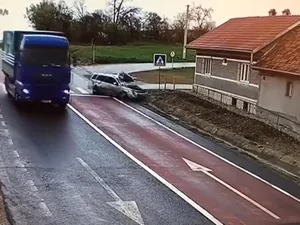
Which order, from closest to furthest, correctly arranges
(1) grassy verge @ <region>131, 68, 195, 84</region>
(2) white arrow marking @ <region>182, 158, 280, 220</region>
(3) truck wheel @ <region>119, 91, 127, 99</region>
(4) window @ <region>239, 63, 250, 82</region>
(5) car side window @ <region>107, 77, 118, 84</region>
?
(2) white arrow marking @ <region>182, 158, 280, 220</region>
(4) window @ <region>239, 63, 250, 82</region>
(3) truck wheel @ <region>119, 91, 127, 99</region>
(5) car side window @ <region>107, 77, 118, 84</region>
(1) grassy verge @ <region>131, 68, 195, 84</region>

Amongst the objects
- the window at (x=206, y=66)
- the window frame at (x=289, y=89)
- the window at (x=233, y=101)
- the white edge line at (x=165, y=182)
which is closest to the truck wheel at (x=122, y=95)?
the window at (x=233, y=101)

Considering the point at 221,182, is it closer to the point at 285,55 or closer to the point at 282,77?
the point at 282,77

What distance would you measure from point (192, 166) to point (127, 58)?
54.0 m

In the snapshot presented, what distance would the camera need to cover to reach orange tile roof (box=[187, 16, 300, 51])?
33531mm

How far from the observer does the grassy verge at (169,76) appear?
1934 inches

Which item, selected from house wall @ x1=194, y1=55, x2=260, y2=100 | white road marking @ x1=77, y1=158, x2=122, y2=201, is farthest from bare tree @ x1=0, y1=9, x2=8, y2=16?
white road marking @ x1=77, y1=158, x2=122, y2=201

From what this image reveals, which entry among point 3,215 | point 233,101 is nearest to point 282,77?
point 233,101

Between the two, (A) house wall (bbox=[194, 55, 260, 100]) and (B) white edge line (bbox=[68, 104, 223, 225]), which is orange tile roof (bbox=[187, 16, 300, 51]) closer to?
(A) house wall (bbox=[194, 55, 260, 100])

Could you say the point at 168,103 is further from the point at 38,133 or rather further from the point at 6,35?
the point at 38,133

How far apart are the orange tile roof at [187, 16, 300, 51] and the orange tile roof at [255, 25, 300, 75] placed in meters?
1.06

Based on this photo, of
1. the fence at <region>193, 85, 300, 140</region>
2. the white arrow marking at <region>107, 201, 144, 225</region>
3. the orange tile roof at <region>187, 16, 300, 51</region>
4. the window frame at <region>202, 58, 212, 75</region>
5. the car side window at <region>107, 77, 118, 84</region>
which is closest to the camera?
the white arrow marking at <region>107, 201, 144, 225</region>

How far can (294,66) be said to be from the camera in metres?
27.1

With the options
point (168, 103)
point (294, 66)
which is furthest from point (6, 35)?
point (294, 66)

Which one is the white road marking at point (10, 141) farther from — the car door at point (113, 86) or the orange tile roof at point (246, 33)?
the orange tile roof at point (246, 33)
